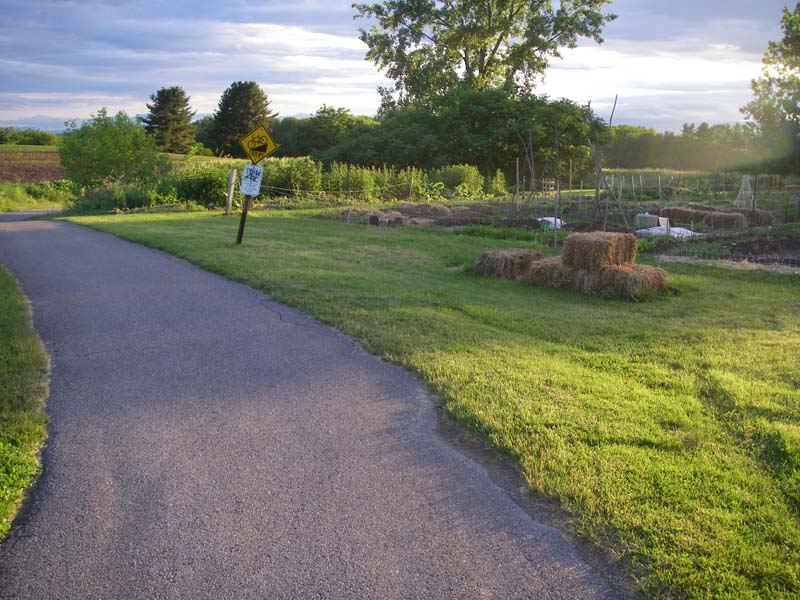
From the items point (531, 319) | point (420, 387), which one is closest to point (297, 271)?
point (531, 319)

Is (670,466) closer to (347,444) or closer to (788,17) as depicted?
(347,444)

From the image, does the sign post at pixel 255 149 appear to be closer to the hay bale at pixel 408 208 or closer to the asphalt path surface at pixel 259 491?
the asphalt path surface at pixel 259 491

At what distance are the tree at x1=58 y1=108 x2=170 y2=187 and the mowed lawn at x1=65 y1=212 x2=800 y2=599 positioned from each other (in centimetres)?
1888

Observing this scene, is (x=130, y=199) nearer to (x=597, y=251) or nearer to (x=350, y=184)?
(x=350, y=184)

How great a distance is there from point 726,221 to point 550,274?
9859 millimetres

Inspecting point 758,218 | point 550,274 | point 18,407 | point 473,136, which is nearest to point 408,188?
point 473,136

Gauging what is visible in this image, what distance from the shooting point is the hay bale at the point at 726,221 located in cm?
1712

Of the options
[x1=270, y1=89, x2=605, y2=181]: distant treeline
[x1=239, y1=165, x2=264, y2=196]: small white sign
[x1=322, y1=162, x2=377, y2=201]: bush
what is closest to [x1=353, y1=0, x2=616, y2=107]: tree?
[x1=270, y1=89, x2=605, y2=181]: distant treeline

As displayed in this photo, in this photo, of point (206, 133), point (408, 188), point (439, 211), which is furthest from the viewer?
point (206, 133)

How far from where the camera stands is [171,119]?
69688 mm

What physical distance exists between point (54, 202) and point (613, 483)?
37.1 metres

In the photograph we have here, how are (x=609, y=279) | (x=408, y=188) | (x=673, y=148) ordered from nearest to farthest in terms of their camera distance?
1. (x=609, y=279)
2. (x=408, y=188)
3. (x=673, y=148)

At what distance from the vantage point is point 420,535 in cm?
321

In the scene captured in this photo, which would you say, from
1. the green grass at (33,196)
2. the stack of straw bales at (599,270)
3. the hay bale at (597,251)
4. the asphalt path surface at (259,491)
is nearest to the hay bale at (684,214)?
the hay bale at (597,251)
